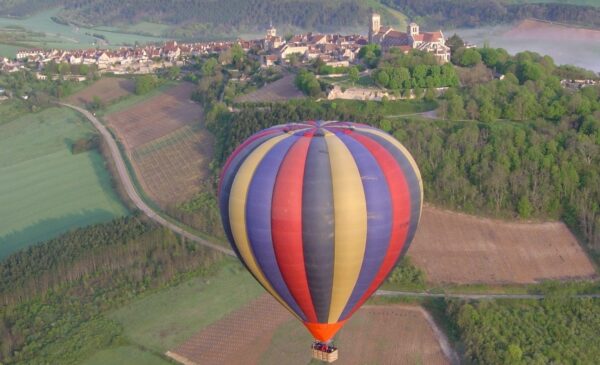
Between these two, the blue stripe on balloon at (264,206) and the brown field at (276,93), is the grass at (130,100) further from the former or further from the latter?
the blue stripe on balloon at (264,206)

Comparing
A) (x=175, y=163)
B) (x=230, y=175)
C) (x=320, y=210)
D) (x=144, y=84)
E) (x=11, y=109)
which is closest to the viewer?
(x=320, y=210)

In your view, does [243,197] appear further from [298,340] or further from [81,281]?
[81,281]

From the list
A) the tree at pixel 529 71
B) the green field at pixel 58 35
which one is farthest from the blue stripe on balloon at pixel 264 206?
the green field at pixel 58 35

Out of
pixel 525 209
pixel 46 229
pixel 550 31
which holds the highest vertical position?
pixel 525 209

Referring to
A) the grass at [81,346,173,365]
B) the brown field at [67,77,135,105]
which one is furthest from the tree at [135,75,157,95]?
the grass at [81,346,173,365]

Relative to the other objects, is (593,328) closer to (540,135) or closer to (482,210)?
(482,210)

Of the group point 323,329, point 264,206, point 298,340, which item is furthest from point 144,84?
point 264,206

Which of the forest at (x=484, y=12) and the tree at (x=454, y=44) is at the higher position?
the tree at (x=454, y=44)
